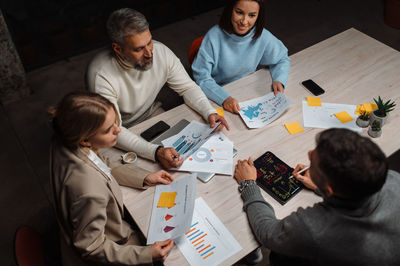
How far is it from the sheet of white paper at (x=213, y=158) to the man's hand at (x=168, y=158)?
0.04 metres

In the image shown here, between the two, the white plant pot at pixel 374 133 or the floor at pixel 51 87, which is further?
the floor at pixel 51 87

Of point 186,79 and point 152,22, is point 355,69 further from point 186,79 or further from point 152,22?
point 152,22

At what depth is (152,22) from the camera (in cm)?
430

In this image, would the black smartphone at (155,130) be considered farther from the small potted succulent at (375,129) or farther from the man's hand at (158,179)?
the small potted succulent at (375,129)

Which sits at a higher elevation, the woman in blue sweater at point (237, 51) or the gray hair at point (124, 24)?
the gray hair at point (124, 24)

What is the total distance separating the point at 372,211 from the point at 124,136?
1.23 meters

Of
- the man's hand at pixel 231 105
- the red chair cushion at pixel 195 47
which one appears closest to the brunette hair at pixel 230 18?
the red chair cushion at pixel 195 47

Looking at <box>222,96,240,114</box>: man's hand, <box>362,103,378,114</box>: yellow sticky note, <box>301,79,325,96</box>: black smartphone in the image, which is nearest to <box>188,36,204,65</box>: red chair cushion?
<box>222,96,240,114</box>: man's hand

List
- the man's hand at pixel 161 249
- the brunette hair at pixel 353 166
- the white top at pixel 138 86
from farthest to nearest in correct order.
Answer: the white top at pixel 138 86
the man's hand at pixel 161 249
the brunette hair at pixel 353 166

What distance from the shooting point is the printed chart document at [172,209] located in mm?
1460

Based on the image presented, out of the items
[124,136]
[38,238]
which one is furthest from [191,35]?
[38,238]

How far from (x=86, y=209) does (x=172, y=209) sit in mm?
406

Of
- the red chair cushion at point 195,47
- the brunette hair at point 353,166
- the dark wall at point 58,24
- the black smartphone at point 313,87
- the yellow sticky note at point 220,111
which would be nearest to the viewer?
the brunette hair at point 353,166

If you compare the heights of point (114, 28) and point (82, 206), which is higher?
point (114, 28)
